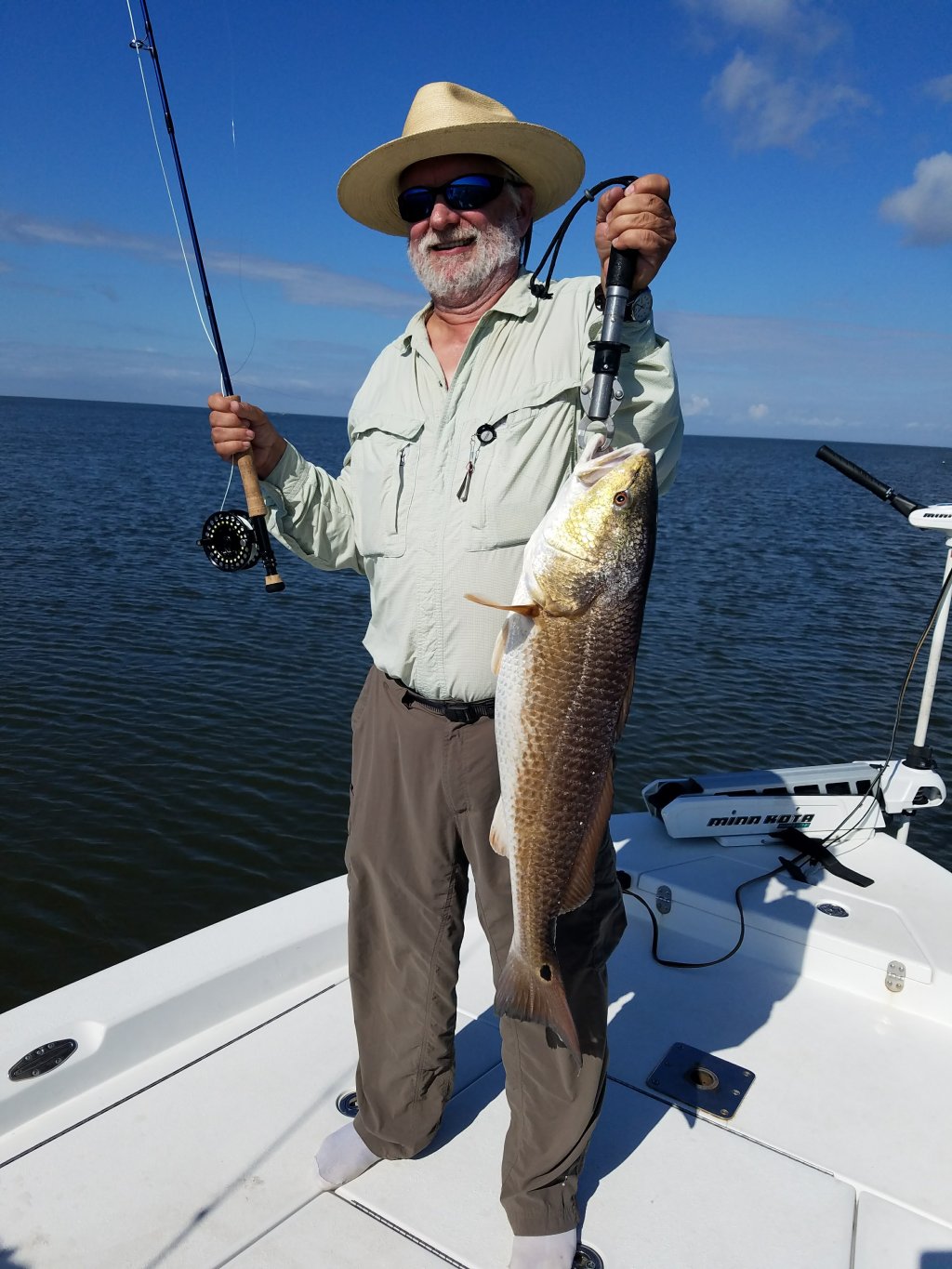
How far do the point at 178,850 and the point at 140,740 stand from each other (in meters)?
2.66

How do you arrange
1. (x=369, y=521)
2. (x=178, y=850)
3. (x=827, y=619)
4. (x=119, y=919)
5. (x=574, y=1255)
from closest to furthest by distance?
(x=574, y=1255) < (x=369, y=521) < (x=119, y=919) < (x=178, y=850) < (x=827, y=619)

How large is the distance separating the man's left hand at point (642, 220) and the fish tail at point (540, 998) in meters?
1.92

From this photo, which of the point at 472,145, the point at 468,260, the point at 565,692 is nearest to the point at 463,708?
the point at 565,692

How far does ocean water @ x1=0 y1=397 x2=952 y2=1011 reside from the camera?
900 cm

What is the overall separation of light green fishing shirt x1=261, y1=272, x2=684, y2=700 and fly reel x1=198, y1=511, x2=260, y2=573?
1.16 meters

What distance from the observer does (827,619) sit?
1978 centimetres

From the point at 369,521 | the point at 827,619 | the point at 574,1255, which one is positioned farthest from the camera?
the point at 827,619

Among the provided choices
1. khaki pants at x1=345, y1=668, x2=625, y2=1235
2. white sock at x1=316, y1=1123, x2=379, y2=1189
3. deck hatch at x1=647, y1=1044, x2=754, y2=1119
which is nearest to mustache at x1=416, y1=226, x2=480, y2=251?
khaki pants at x1=345, y1=668, x2=625, y2=1235

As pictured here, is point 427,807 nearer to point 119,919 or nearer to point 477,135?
point 477,135

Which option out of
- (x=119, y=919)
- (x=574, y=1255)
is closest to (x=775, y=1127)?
(x=574, y=1255)

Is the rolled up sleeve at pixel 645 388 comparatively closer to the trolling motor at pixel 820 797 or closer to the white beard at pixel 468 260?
the white beard at pixel 468 260

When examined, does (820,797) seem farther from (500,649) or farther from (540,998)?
(500,649)

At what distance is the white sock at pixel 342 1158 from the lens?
300 cm

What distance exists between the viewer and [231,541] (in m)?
4.16
